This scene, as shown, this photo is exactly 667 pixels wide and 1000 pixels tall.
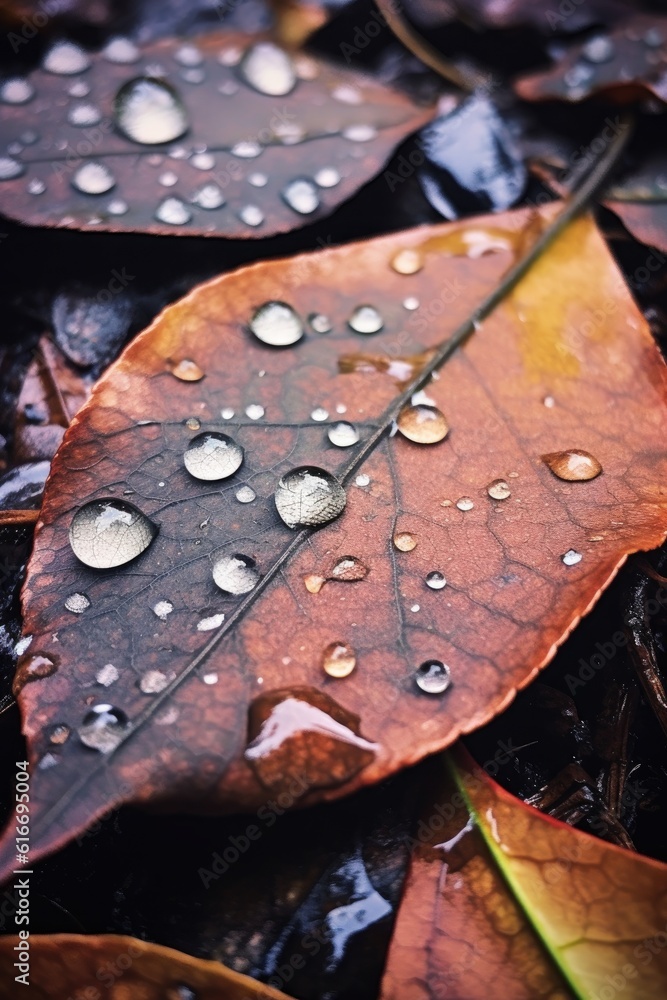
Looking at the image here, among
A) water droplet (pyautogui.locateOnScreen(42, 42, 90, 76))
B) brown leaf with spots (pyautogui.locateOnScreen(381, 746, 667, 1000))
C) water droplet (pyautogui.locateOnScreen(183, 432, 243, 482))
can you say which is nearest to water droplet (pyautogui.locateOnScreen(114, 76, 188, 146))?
water droplet (pyautogui.locateOnScreen(42, 42, 90, 76))

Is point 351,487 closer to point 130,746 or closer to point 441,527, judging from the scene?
point 441,527

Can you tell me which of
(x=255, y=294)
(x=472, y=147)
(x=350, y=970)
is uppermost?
(x=472, y=147)

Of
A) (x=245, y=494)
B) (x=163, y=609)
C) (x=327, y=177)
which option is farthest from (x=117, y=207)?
(x=163, y=609)

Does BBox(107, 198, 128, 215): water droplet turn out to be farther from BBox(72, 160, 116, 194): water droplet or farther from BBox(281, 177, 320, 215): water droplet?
BBox(281, 177, 320, 215): water droplet

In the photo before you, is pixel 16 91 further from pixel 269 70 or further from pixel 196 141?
pixel 269 70

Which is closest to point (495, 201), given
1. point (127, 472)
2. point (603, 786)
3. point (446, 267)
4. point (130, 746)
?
point (446, 267)

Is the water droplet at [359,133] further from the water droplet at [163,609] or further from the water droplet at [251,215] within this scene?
the water droplet at [163,609]

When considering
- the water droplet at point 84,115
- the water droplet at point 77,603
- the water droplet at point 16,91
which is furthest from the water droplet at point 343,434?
the water droplet at point 16,91
